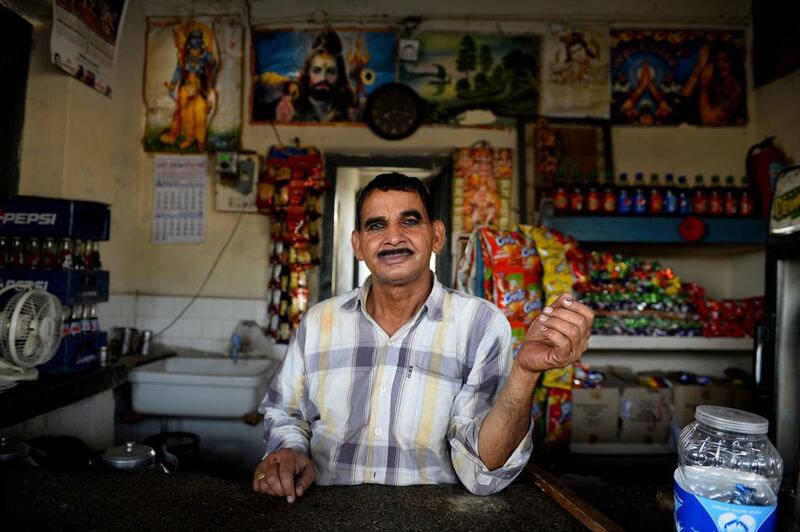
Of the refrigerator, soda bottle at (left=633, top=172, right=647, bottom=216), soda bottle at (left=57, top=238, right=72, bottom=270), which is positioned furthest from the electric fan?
soda bottle at (left=633, top=172, right=647, bottom=216)

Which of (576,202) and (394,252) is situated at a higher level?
(576,202)

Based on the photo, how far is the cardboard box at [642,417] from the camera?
120 inches

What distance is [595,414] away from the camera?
3.03 meters

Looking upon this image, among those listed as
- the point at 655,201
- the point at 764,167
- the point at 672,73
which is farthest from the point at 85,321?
the point at 672,73

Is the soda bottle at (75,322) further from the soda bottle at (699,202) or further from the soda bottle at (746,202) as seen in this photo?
the soda bottle at (746,202)

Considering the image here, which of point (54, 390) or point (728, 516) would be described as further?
point (54, 390)

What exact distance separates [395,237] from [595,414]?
2120 mm

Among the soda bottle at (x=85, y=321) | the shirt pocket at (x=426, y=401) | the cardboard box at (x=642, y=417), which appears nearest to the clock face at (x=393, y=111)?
the soda bottle at (x=85, y=321)

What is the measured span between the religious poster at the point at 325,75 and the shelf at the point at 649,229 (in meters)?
1.77

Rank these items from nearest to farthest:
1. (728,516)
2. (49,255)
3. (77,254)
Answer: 1. (728,516)
2. (49,255)
3. (77,254)

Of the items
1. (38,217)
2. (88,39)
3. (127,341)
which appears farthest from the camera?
(127,341)

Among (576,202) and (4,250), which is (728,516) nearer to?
(576,202)

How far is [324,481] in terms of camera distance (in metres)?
1.51

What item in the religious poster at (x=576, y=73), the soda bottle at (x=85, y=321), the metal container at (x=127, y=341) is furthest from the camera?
the religious poster at (x=576, y=73)
